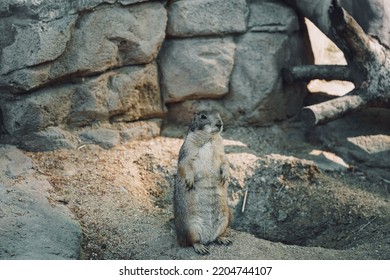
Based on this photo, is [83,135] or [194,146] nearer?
[194,146]

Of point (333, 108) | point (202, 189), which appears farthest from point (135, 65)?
point (333, 108)

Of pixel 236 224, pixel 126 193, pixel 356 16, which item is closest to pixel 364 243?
pixel 236 224

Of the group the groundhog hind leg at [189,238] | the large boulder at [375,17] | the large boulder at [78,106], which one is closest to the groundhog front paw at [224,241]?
the groundhog hind leg at [189,238]

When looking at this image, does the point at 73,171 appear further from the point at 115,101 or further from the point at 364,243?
the point at 364,243

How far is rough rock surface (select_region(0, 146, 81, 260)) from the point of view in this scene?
18.9 feet

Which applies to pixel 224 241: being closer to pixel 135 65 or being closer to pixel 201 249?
pixel 201 249

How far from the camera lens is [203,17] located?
7.98m

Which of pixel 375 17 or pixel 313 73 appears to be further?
pixel 313 73

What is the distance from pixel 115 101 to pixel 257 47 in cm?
178

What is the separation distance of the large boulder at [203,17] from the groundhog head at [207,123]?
5.27ft

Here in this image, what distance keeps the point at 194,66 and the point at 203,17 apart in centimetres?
55

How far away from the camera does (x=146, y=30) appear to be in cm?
774

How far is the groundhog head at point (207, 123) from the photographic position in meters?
6.66

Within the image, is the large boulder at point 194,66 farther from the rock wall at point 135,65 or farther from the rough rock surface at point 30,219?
the rough rock surface at point 30,219
